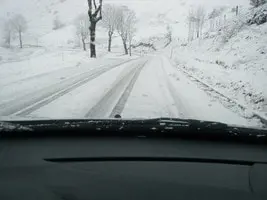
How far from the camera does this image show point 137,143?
10.8 feet

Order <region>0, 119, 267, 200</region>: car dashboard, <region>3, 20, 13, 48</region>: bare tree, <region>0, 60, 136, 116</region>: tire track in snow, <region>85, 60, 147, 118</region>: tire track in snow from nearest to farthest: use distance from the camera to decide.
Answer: <region>0, 119, 267, 200</region>: car dashboard < <region>85, 60, 147, 118</region>: tire track in snow < <region>0, 60, 136, 116</region>: tire track in snow < <region>3, 20, 13, 48</region>: bare tree

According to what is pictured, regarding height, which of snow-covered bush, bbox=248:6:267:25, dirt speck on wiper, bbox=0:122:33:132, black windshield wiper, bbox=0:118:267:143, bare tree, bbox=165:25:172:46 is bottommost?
bare tree, bbox=165:25:172:46

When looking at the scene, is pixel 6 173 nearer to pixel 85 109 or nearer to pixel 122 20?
pixel 85 109

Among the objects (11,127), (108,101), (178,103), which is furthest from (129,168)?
(178,103)

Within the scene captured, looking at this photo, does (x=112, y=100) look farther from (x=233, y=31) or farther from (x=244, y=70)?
(x=233, y=31)

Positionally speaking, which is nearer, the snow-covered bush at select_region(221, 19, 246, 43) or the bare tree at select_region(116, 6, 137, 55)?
the snow-covered bush at select_region(221, 19, 246, 43)

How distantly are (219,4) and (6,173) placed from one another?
410 ft

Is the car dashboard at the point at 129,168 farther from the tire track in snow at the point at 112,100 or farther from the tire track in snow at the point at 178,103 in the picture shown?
the tire track in snow at the point at 178,103

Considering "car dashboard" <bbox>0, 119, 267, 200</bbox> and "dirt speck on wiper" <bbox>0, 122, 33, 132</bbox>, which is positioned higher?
"dirt speck on wiper" <bbox>0, 122, 33, 132</bbox>

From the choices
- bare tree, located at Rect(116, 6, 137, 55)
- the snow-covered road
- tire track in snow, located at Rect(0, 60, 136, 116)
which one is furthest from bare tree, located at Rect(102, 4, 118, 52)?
tire track in snow, located at Rect(0, 60, 136, 116)

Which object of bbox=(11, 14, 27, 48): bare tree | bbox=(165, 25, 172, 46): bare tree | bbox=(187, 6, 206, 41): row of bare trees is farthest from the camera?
bbox=(11, 14, 27, 48): bare tree

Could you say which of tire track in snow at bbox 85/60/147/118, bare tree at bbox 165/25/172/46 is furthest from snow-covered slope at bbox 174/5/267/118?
bare tree at bbox 165/25/172/46

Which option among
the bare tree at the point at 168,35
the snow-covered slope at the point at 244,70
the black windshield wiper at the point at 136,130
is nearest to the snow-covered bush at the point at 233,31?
the snow-covered slope at the point at 244,70

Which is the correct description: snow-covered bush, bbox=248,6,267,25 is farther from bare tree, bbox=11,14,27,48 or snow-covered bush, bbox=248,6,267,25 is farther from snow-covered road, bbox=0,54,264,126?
bare tree, bbox=11,14,27,48
